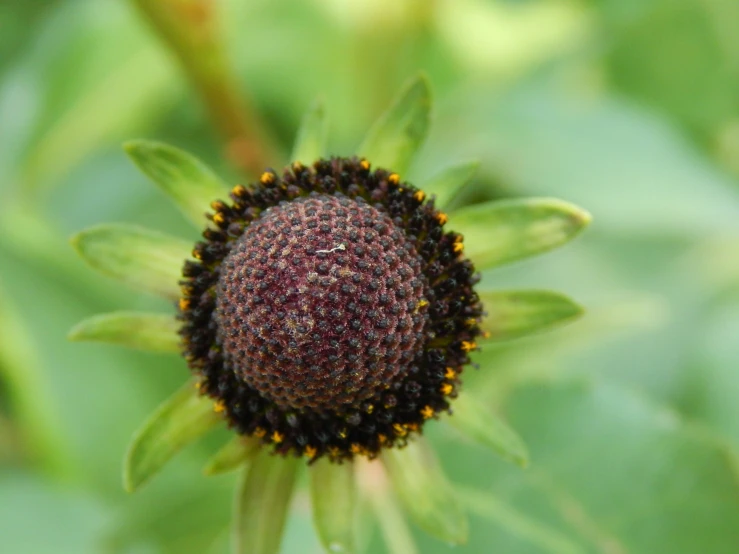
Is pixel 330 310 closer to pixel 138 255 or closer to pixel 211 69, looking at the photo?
pixel 138 255

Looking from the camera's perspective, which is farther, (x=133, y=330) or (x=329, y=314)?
(x=133, y=330)

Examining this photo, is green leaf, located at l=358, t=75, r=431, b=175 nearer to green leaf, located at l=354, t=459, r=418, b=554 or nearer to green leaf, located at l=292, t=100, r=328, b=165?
green leaf, located at l=292, t=100, r=328, b=165

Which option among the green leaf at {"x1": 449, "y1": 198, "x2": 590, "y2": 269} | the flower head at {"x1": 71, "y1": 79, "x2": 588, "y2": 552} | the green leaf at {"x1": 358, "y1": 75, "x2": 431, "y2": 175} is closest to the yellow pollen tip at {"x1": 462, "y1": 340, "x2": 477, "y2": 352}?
the flower head at {"x1": 71, "y1": 79, "x2": 588, "y2": 552}

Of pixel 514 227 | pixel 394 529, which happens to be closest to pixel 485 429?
pixel 514 227

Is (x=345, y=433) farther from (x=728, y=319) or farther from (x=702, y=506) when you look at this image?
(x=728, y=319)

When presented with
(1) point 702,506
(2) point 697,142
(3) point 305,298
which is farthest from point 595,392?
(2) point 697,142
